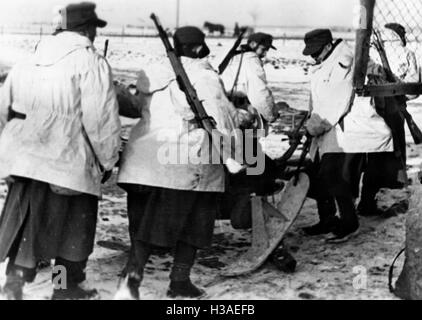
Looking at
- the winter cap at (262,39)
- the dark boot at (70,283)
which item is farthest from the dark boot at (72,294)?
the winter cap at (262,39)

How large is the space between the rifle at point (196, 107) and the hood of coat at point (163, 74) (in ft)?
0.18

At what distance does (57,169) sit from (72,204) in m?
0.28

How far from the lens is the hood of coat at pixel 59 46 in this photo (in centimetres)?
351

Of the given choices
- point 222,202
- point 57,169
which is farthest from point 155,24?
point 222,202

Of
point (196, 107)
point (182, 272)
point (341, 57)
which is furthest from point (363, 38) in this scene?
point (182, 272)

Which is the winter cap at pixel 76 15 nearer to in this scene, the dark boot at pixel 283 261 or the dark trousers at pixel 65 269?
the dark trousers at pixel 65 269

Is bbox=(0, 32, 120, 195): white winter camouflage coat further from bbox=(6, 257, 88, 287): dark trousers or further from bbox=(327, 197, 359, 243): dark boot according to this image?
bbox=(327, 197, 359, 243): dark boot

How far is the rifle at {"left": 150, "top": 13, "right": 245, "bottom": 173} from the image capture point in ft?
12.2

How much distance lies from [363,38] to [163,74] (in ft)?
4.34

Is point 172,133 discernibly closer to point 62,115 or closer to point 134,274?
point 62,115
